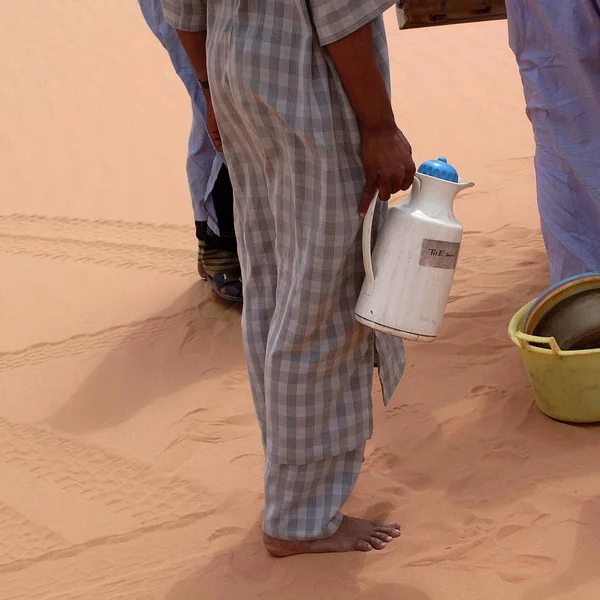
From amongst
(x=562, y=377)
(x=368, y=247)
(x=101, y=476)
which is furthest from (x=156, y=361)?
(x=368, y=247)

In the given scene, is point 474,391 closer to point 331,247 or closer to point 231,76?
point 331,247

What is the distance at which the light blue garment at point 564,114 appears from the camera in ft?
8.92

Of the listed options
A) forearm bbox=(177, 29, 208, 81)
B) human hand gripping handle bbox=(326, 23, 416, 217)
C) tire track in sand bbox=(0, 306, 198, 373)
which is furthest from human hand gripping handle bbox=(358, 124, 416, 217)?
tire track in sand bbox=(0, 306, 198, 373)

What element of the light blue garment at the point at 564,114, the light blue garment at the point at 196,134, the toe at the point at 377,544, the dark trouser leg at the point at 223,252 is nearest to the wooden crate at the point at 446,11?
the light blue garment at the point at 564,114

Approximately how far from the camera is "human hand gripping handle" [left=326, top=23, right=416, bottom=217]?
1.80 meters

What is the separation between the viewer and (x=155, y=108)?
7.22 metres

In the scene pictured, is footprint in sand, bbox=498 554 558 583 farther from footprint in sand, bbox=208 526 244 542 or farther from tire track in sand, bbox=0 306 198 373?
tire track in sand, bbox=0 306 198 373

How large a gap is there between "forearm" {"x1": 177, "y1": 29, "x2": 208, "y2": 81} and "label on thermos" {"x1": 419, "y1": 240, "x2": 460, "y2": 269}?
66cm

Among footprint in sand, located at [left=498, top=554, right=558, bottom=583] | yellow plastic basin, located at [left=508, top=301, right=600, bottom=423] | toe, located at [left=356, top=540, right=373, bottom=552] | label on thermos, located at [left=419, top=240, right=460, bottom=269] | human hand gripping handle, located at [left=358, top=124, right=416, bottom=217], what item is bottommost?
toe, located at [left=356, top=540, right=373, bottom=552]

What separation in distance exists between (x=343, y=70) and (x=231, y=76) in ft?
0.73

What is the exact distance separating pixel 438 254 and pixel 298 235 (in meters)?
0.30

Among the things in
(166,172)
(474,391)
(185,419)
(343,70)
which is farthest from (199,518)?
(166,172)

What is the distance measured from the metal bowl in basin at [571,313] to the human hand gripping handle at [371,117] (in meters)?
0.97

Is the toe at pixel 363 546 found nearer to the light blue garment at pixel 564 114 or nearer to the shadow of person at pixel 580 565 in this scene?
the shadow of person at pixel 580 565
